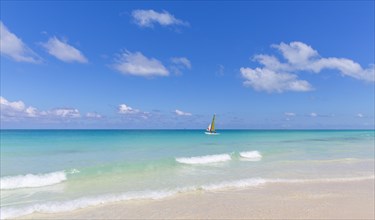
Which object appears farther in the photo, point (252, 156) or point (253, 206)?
point (252, 156)

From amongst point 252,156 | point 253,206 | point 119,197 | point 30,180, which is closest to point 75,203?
point 119,197

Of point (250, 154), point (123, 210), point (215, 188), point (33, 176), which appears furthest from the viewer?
point (250, 154)

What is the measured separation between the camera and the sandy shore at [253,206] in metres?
6.75

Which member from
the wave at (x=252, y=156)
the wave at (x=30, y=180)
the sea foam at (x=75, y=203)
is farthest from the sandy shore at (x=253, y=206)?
the wave at (x=252, y=156)

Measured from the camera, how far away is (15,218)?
22.1 feet

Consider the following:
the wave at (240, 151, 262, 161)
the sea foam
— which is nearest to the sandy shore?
the sea foam

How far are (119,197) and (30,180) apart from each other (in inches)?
200

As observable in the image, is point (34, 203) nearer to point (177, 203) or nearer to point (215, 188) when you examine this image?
point (177, 203)

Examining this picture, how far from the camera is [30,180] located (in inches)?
435

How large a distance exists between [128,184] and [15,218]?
13.7ft

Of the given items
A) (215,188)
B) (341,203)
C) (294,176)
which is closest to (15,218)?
(215,188)

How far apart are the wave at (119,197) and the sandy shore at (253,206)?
35 centimetres

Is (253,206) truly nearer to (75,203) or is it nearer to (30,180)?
(75,203)

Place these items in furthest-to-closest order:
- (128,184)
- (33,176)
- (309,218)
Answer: (33,176)
(128,184)
(309,218)
